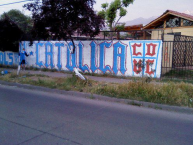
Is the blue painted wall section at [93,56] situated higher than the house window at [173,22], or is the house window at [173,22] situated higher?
the house window at [173,22]

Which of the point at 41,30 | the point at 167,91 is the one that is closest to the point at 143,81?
the point at 167,91

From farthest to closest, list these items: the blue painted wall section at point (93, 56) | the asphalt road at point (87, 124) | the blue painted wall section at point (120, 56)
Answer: the blue painted wall section at point (93, 56) < the blue painted wall section at point (120, 56) < the asphalt road at point (87, 124)

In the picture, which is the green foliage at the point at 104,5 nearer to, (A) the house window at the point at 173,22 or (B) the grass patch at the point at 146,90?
(A) the house window at the point at 173,22

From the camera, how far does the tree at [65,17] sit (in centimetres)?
1162

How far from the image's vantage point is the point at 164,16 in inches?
736

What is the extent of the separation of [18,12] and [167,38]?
909 inches

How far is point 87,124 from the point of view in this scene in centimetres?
571

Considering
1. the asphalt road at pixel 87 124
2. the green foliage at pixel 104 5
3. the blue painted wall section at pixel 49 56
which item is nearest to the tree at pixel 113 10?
the green foliage at pixel 104 5

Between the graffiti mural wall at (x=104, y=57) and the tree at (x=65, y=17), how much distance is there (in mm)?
1944

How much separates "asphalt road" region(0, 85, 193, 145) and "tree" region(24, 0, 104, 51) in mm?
5018

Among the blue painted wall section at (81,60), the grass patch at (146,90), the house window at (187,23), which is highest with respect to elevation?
the house window at (187,23)

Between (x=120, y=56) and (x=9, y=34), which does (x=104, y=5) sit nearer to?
(x=9, y=34)

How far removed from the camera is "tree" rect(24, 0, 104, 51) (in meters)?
11.6

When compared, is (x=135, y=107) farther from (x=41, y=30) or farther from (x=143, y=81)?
(x=41, y=30)
